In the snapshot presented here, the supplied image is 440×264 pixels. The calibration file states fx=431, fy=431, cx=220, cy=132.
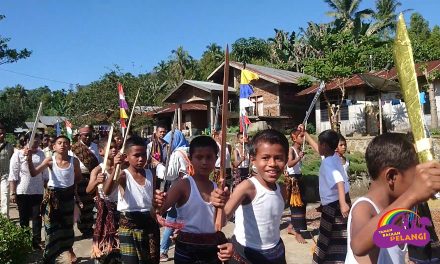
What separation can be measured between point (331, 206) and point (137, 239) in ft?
7.22

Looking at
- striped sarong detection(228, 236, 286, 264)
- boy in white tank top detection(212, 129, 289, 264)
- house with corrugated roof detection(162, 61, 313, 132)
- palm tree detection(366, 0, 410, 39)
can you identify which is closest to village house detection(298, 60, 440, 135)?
house with corrugated roof detection(162, 61, 313, 132)

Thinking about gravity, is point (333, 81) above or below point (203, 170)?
above

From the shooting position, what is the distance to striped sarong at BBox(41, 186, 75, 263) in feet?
18.6

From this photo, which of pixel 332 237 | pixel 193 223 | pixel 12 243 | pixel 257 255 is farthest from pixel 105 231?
pixel 332 237

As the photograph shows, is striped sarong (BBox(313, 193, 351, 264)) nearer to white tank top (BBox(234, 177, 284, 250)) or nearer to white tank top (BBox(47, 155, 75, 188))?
white tank top (BBox(234, 177, 284, 250))

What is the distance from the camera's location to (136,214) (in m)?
4.30

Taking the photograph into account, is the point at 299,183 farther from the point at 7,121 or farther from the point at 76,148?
the point at 7,121

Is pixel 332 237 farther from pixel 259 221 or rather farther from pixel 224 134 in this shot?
pixel 224 134

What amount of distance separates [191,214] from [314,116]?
82.9 feet

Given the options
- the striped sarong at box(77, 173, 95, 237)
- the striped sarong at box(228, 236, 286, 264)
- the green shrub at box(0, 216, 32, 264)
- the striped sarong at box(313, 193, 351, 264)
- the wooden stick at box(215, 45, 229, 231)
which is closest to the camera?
the wooden stick at box(215, 45, 229, 231)

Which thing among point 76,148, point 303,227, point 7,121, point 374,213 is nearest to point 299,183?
point 303,227

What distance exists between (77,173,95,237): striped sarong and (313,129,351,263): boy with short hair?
4420 millimetres

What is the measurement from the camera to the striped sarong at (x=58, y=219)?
5.67m

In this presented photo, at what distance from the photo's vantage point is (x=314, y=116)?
1096 inches
